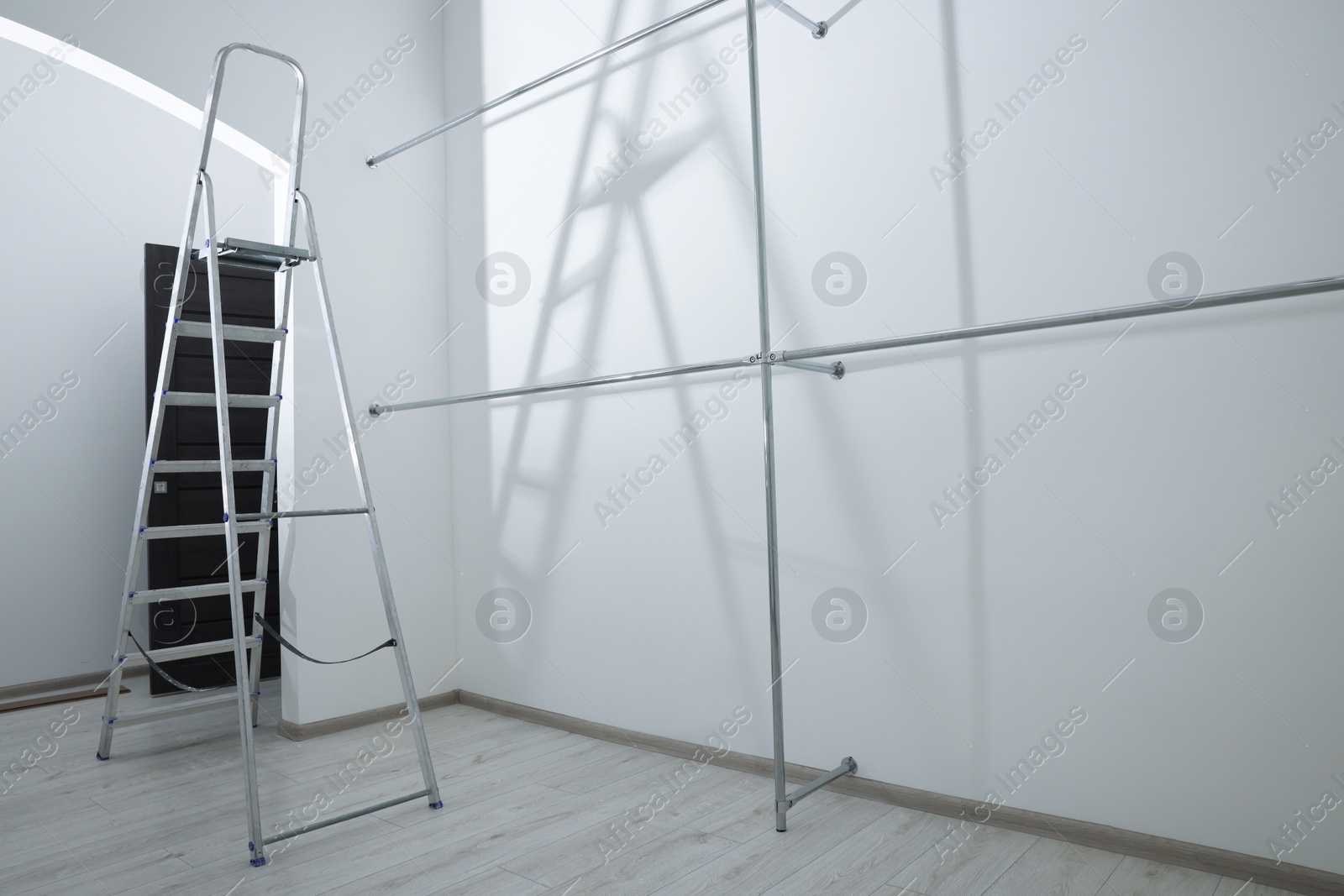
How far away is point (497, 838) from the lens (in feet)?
7.23

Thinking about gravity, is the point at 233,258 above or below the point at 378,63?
below

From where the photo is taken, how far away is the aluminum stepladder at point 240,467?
2184 millimetres

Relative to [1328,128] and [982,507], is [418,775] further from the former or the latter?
[1328,128]

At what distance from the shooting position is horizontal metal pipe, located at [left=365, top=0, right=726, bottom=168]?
256 cm

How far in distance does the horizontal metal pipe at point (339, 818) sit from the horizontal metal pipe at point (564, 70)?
2.28 metres

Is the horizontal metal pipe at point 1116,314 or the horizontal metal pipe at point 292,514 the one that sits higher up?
the horizontal metal pipe at point 1116,314

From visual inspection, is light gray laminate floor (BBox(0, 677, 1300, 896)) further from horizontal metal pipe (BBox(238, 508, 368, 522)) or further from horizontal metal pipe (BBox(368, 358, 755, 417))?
horizontal metal pipe (BBox(368, 358, 755, 417))

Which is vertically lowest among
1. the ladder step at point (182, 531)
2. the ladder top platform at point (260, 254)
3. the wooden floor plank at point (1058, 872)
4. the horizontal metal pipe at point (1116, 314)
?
the wooden floor plank at point (1058, 872)

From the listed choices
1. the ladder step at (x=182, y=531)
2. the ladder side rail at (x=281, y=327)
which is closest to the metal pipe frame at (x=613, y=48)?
the ladder side rail at (x=281, y=327)

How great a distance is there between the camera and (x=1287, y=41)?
1.79 metres

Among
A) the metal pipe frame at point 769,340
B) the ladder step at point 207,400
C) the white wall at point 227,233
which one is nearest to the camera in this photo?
the metal pipe frame at point 769,340

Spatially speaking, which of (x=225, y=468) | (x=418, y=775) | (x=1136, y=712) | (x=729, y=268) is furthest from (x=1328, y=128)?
(x=418, y=775)

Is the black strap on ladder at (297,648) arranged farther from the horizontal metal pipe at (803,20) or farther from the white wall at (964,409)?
the horizontal metal pipe at (803,20)

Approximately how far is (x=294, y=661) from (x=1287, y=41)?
3.46 metres
